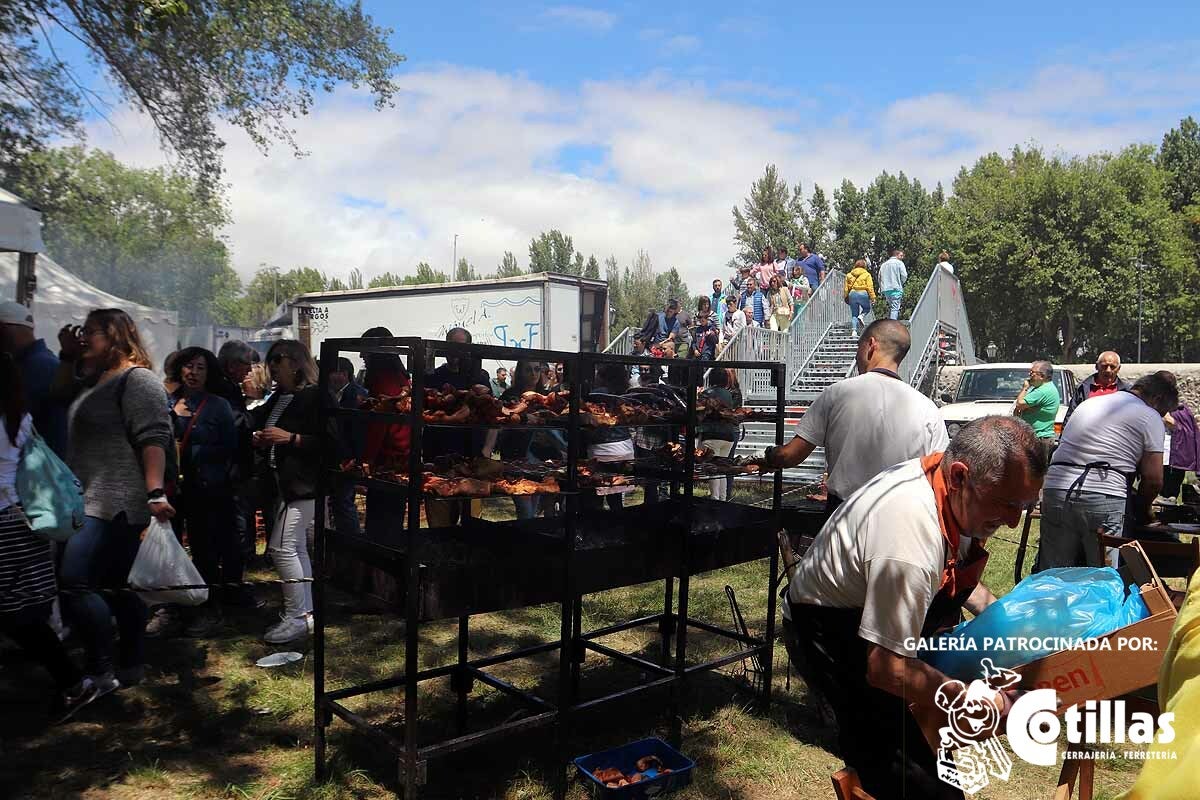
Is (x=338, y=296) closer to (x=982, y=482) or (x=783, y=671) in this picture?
(x=783, y=671)

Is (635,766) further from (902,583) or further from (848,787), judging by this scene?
(902,583)

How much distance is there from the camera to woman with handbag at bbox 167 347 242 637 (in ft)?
18.5

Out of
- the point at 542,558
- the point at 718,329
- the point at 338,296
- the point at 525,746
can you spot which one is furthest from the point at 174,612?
the point at 338,296

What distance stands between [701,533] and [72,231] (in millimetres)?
42198

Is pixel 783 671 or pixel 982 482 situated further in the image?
pixel 783 671

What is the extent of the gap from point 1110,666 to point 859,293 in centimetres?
1496

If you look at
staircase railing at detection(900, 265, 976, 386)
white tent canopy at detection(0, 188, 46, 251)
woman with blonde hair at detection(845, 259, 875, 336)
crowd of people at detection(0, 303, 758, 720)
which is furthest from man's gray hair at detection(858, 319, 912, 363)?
woman with blonde hair at detection(845, 259, 875, 336)

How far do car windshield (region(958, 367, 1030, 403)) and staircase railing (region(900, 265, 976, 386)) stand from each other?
1.01 meters

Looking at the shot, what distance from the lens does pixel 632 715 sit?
4.60 meters

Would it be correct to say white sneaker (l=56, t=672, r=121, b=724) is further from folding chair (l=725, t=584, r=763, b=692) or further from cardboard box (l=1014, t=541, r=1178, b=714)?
cardboard box (l=1014, t=541, r=1178, b=714)

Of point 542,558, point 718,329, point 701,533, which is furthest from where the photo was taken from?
point 718,329

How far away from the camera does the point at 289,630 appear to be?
5.34 metres

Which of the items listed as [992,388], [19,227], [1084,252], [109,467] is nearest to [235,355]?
[19,227]

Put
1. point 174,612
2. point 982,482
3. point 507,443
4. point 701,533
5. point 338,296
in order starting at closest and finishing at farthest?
point 982,482
point 701,533
point 174,612
point 507,443
point 338,296
